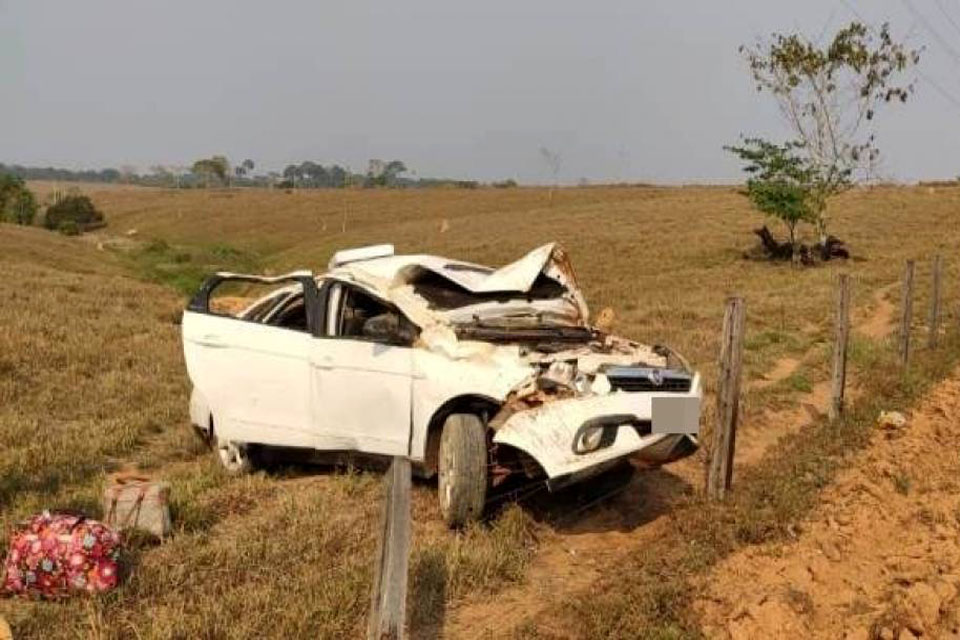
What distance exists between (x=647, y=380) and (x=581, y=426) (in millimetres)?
647

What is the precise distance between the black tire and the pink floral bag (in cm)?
195

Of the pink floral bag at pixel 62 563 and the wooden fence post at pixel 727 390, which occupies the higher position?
the wooden fence post at pixel 727 390

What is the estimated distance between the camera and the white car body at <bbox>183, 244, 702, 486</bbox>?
217 inches

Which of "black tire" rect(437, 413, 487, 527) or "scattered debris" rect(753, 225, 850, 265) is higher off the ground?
"scattered debris" rect(753, 225, 850, 265)

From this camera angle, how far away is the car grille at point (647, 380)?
5.71 metres

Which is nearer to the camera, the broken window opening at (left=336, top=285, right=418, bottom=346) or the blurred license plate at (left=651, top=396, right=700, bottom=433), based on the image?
the blurred license plate at (left=651, top=396, right=700, bottom=433)

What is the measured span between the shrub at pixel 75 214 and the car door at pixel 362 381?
2757 inches

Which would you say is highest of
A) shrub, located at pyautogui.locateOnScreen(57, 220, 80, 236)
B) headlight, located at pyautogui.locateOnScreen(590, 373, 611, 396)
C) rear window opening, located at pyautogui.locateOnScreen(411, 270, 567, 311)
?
rear window opening, located at pyautogui.locateOnScreen(411, 270, 567, 311)

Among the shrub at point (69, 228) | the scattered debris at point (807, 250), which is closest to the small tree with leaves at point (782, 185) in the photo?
the scattered debris at point (807, 250)

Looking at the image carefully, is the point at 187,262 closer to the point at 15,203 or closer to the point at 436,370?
the point at 15,203

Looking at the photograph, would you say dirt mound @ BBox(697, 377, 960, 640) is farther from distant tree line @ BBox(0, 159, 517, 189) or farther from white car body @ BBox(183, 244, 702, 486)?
distant tree line @ BBox(0, 159, 517, 189)

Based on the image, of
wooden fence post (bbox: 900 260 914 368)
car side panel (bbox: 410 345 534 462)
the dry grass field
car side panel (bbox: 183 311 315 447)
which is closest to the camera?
the dry grass field

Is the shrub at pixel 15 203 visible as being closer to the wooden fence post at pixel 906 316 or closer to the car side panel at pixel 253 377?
the car side panel at pixel 253 377

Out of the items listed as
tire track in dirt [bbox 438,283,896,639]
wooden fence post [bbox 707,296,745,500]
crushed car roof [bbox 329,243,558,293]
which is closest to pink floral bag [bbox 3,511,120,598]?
tire track in dirt [bbox 438,283,896,639]
